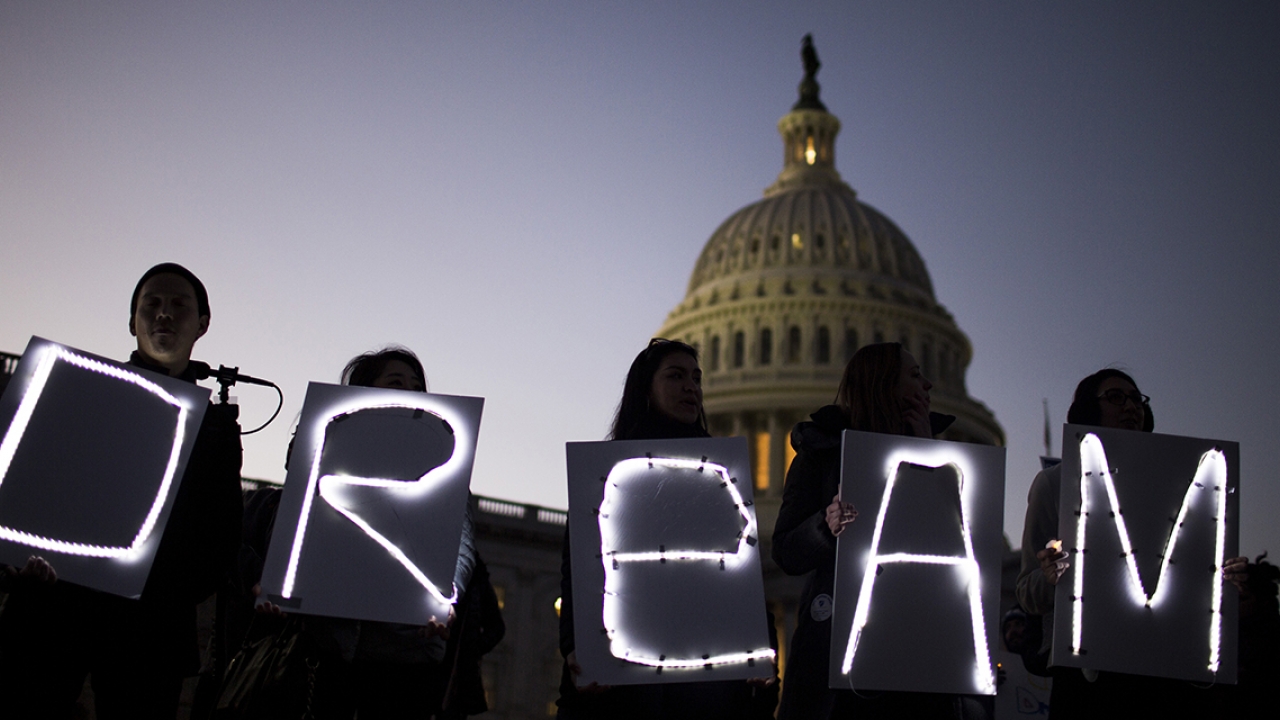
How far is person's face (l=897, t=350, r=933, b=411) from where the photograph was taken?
259 inches

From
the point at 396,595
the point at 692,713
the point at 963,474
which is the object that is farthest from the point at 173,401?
the point at 963,474

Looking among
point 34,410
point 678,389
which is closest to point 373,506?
point 34,410

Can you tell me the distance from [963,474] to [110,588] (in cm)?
388

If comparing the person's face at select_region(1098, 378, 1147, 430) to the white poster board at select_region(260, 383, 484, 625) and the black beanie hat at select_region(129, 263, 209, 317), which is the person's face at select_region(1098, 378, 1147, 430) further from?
the black beanie hat at select_region(129, 263, 209, 317)

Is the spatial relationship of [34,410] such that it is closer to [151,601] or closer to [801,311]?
[151,601]

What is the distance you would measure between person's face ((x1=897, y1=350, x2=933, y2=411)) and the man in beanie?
3.28 m

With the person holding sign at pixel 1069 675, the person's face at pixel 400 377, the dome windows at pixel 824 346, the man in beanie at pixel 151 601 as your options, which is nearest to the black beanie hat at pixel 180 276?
the man in beanie at pixel 151 601

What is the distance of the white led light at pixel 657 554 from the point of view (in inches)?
232

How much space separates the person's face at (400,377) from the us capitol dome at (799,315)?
6794 centimetres

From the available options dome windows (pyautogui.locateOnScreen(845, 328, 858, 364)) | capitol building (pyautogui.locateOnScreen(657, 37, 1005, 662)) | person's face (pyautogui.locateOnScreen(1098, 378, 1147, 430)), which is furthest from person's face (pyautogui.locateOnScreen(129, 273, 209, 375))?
dome windows (pyautogui.locateOnScreen(845, 328, 858, 364))

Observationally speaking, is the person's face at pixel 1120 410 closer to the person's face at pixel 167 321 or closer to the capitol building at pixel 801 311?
the person's face at pixel 167 321

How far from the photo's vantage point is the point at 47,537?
5.34m

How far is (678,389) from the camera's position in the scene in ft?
22.5

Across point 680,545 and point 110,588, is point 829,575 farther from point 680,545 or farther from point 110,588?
point 110,588
